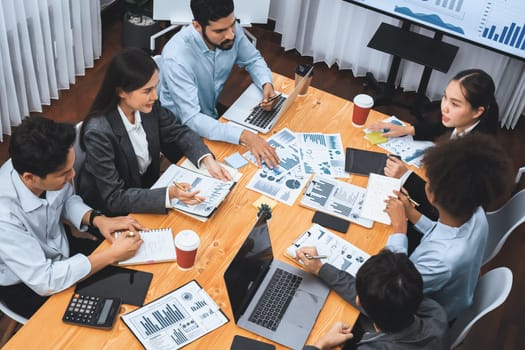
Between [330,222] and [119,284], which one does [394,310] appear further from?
[119,284]

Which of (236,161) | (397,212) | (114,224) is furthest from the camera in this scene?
(236,161)

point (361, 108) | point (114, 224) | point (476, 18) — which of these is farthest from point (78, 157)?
point (476, 18)

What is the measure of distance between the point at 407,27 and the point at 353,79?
73cm

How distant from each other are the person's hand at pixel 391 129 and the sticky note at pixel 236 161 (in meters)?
0.71

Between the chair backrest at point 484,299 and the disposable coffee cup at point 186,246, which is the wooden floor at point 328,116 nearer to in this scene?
the chair backrest at point 484,299

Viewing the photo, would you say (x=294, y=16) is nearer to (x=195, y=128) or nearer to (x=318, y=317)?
(x=195, y=128)

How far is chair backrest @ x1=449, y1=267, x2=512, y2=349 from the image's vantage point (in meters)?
2.07

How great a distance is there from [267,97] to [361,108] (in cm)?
49

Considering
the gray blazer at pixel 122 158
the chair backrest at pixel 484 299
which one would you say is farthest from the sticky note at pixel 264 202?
the chair backrest at pixel 484 299

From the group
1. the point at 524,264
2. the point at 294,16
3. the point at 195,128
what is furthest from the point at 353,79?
the point at 195,128

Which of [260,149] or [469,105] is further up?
[469,105]

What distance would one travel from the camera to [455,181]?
207 centimetres

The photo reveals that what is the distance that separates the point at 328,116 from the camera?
299 cm

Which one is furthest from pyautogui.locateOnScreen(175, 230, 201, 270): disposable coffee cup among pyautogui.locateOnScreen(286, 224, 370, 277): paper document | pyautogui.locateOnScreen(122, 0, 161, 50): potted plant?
pyautogui.locateOnScreen(122, 0, 161, 50): potted plant
